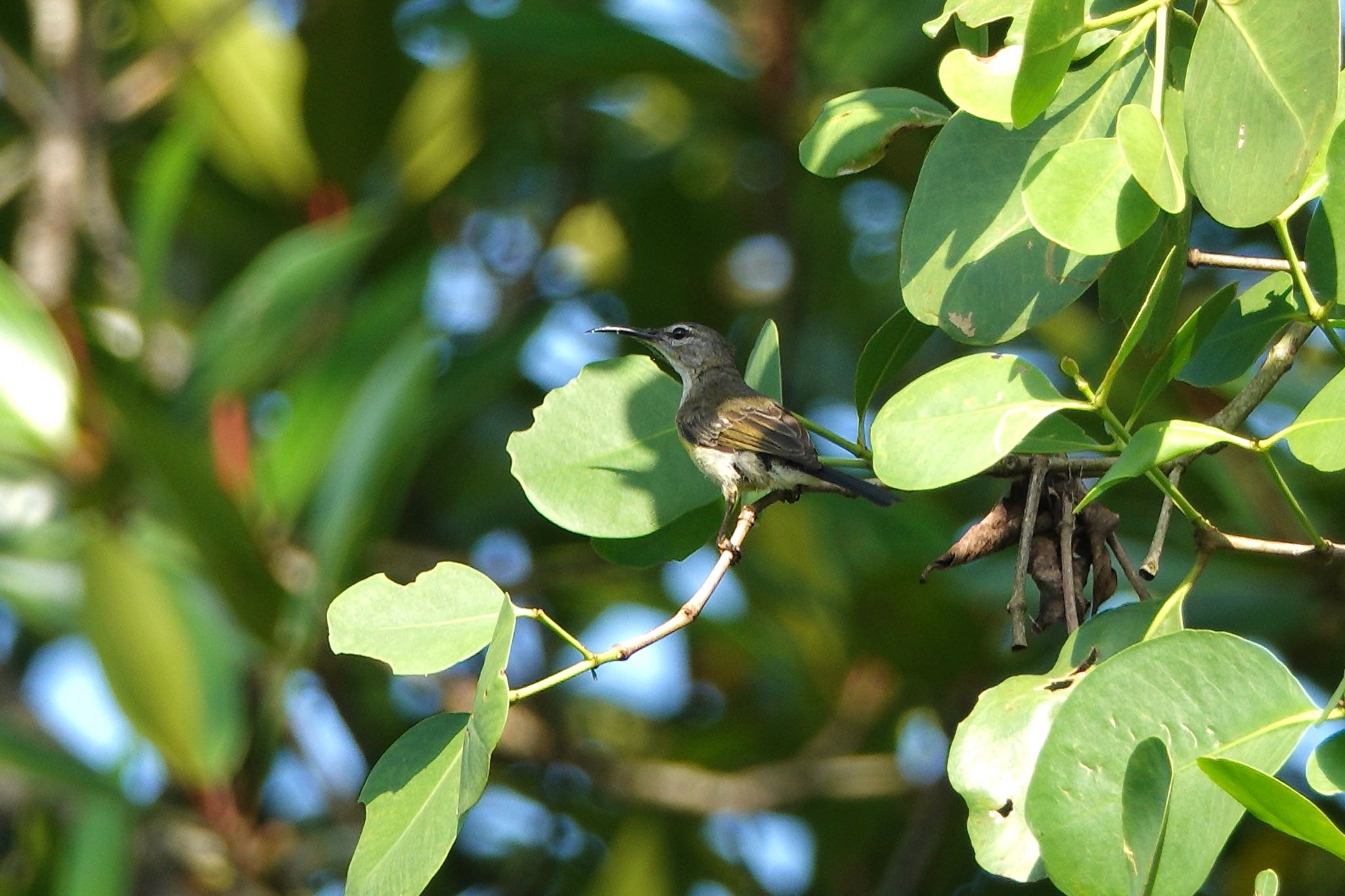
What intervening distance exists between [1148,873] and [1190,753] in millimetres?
118

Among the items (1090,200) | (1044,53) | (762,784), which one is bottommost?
(762,784)

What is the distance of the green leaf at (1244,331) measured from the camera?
1.44 meters

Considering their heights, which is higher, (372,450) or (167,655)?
(372,450)

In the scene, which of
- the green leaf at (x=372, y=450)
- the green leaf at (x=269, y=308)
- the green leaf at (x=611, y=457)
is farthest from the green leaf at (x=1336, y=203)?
the green leaf at (x=269, y=308)

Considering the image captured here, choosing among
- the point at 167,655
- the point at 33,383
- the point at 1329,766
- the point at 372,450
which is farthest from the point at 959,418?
the point at 33,383

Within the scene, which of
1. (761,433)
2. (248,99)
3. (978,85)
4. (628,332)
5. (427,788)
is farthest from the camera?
(248,99)

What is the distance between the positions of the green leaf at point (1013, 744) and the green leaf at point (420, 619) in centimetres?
46

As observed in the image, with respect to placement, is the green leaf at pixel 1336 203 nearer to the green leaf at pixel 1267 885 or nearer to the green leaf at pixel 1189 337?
the green leaf at pixel 1189 337

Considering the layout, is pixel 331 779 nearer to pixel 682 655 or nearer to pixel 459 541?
pixel 459 541

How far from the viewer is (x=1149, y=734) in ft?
3.83

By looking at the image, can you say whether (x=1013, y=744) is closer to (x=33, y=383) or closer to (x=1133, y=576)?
(x=1133, y=576)

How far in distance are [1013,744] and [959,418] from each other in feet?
1.04

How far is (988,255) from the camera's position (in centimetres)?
131

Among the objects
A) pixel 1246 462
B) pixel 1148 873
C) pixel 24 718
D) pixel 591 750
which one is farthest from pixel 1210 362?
pixel 24 718
